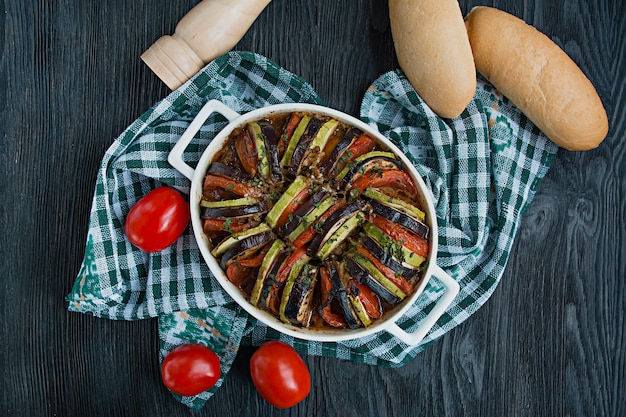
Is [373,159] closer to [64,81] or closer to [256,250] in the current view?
[256,250]

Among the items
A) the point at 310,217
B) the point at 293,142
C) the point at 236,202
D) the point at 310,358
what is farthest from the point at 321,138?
the point at 310,358

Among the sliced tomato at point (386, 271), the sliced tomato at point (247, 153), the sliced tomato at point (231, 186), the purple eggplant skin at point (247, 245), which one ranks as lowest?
the sliced tomato at point (386, 271)

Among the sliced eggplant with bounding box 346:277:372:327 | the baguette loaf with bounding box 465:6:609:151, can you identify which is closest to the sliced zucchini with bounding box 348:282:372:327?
the sliced eggplant with bounding box 346:277:372:327

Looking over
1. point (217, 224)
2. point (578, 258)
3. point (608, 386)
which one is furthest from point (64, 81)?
point (608, 386)

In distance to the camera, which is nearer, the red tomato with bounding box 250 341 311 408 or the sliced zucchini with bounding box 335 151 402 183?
the sliced zucchini with bounding box 335 151 402 183

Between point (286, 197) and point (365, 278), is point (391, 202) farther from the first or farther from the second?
point (286, 197)

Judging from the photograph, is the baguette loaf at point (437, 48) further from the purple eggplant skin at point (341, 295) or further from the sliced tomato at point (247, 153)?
the purple eggplant skin at point (341, 295)

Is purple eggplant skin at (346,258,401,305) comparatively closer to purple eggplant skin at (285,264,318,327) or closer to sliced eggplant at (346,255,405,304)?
sliced eggplant at (346,255,405,304)

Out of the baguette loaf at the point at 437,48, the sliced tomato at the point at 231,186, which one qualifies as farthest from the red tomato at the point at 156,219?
the baguette loaf at the point at 437,48
